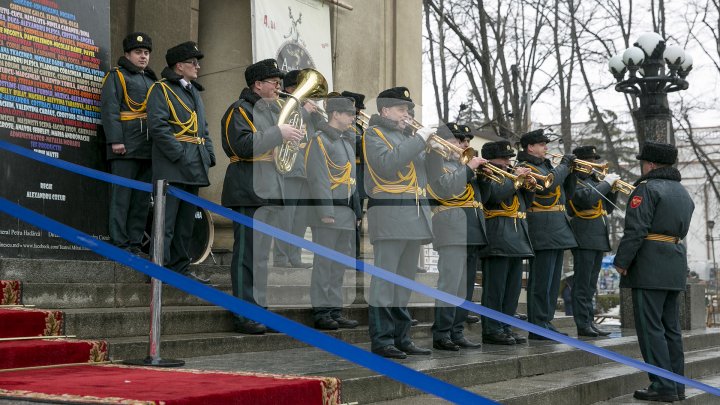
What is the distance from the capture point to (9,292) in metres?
6.50

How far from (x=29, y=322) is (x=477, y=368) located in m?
3.21

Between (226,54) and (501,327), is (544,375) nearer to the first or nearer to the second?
(501,327)

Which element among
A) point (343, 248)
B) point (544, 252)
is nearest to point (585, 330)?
point (544, 252)

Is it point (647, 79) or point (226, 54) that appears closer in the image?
point (226, 54)

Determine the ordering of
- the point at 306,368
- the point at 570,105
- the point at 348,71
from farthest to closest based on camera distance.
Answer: the point at 570,105 < the point at 348,71 < the point at 306,368

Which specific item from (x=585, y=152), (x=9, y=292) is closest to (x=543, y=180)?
(x=585, y=152)

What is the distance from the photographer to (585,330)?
10930 millimetres

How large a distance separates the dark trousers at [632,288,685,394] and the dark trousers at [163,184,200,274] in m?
3.88

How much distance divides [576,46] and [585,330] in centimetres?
1917

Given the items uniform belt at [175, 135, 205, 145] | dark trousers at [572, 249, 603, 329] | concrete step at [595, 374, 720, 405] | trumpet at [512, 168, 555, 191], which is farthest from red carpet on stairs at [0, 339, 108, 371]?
dark trousers at [572, 249, 603, 329]

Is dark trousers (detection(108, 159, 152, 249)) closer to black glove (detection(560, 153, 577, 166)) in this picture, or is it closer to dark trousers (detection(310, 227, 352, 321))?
dark trousers (detection(310, 227, 352, 321))

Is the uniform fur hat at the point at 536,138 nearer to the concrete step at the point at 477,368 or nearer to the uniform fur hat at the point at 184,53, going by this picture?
the concrete step at the point at 477,368

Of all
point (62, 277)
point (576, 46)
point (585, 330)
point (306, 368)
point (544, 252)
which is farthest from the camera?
point (576, 46)

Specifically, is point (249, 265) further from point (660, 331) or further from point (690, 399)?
point (690, 399)
